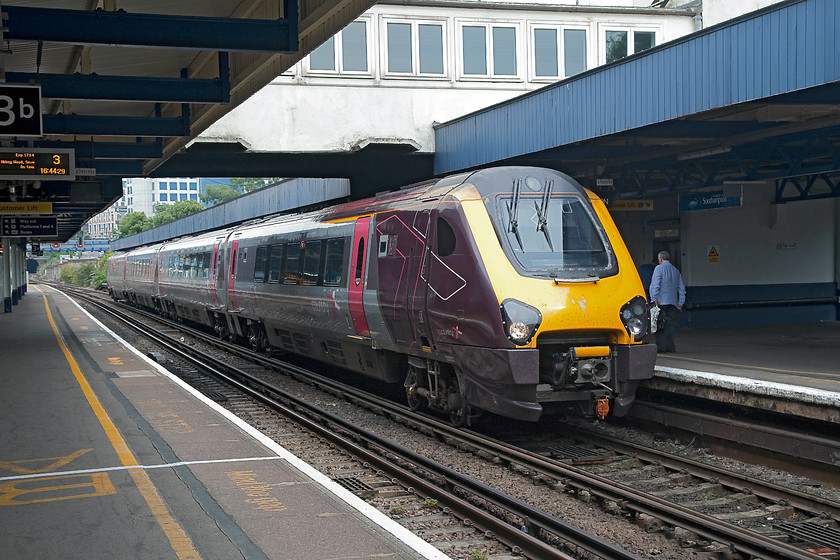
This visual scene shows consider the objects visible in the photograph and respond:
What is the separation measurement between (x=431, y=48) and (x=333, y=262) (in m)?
10.2

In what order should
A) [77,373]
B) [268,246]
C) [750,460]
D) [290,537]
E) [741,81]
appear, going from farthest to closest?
[268,246]
[77,373]
[741,81]
[750,460]
[290,537]

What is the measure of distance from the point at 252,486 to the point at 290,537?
1460 millimetres

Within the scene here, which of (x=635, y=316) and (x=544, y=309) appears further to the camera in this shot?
(x=635, y=316)

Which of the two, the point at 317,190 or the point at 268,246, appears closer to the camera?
the point at 268,246

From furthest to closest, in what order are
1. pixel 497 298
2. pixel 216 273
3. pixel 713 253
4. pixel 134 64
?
pixel 216 273
pixel 713 253
pixel 134 64
pixel 497 298

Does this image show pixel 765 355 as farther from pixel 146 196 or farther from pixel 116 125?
pixel 146 196

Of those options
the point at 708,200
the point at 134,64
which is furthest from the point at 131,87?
the point at 708,200

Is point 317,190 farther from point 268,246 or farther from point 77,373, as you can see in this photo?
point 77,373

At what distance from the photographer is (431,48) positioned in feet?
74.4

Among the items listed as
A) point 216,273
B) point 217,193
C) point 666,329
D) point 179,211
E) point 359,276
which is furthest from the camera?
point 217,193

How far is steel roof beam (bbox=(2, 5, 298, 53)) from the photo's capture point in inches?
348

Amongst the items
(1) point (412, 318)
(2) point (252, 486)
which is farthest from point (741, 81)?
(2) point (252, 486)

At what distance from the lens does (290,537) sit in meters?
5.99

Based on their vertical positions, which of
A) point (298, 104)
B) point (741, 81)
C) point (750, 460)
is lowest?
point (750, 460)
